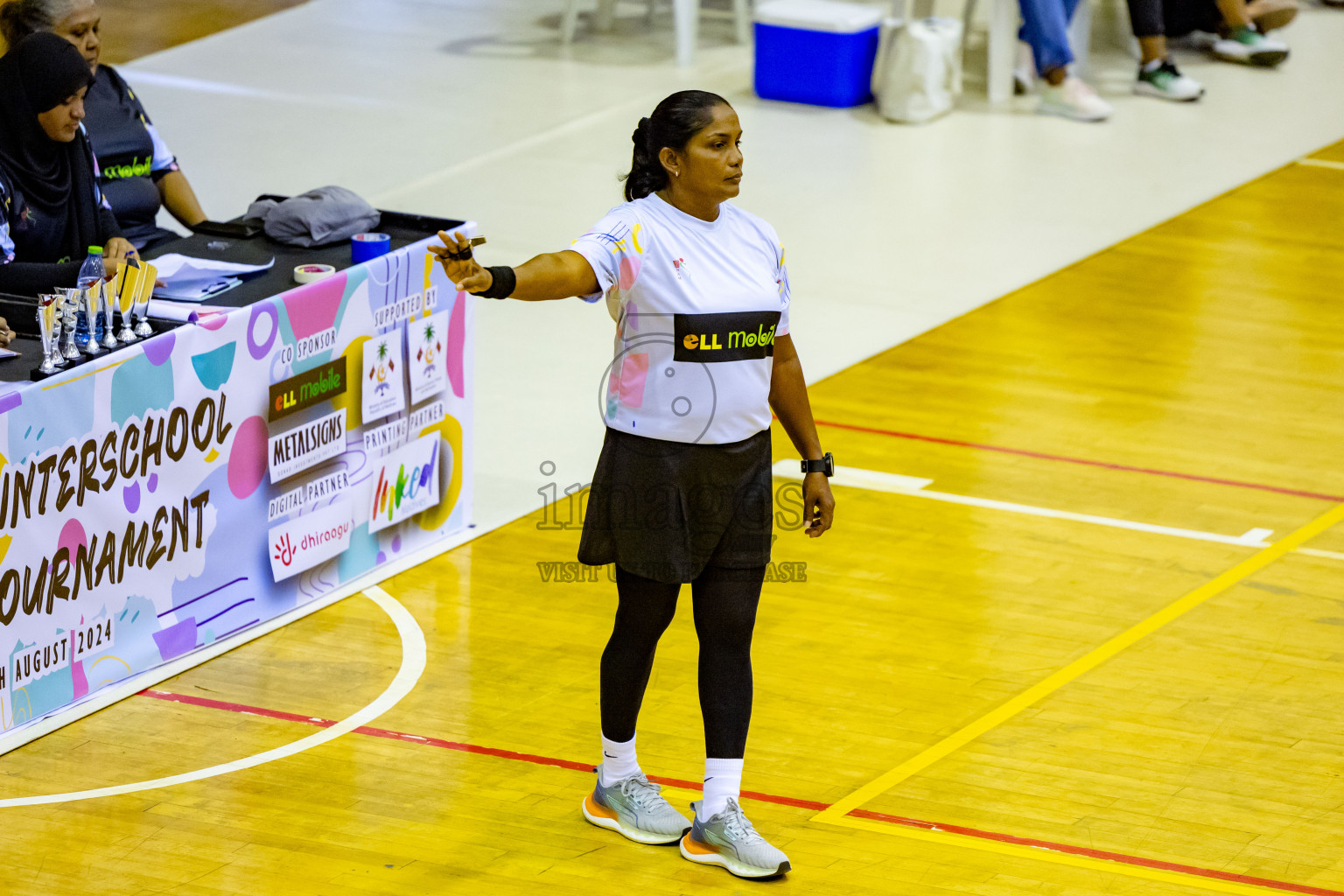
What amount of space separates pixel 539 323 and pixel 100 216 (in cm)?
264

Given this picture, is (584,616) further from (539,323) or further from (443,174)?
(443,174)

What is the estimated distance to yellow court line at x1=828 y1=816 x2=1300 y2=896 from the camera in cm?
402

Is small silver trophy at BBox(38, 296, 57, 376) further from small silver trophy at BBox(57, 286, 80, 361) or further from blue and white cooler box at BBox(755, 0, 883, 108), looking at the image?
blue and white cooler box at BBox(755, 0, 883, 108)

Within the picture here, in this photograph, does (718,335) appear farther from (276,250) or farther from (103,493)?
(276,250)

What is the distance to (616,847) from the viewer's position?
411cm

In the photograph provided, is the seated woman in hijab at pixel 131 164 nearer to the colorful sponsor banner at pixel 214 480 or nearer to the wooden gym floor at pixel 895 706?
the colorful sponsor banner at pixel 214 480

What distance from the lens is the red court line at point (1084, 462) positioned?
6371 millimetres

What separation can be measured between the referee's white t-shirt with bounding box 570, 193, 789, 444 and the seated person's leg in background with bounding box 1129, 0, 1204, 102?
8.74 metres

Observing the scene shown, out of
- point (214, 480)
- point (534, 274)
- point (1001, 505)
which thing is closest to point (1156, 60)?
point (1001, 505)

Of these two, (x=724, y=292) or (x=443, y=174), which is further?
(x=443, y=174)

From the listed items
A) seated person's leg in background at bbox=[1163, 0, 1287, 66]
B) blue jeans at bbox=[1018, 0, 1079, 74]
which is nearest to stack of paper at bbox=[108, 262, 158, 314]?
blue jeans at bbox=[1018, 0, 1079, 74]

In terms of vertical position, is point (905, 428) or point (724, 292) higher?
point (724, 292)

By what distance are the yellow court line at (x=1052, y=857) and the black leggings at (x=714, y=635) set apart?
0.45 metres

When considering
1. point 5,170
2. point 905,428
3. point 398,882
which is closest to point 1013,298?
point 905,428
